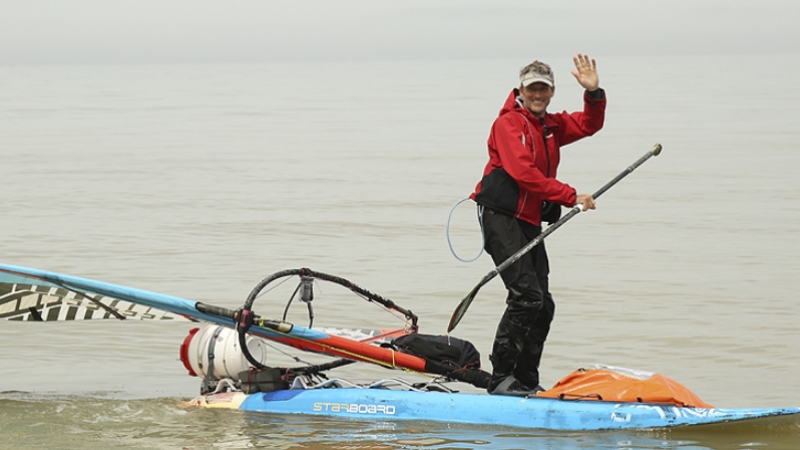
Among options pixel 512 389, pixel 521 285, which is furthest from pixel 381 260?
pixel 521 285

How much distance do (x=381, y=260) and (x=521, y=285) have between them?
298 inches

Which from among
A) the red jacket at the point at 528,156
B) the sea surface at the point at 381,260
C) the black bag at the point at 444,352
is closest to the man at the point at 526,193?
the red jacket at the point at 528,156

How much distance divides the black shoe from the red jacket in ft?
3.45

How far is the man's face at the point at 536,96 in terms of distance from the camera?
22.2 feet

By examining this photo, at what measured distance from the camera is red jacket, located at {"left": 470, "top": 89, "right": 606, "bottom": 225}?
6645 mm

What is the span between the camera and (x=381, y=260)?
14328 mm

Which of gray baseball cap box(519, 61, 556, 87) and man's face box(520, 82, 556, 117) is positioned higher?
gray baseball cap box(519, 61, 556, 87)

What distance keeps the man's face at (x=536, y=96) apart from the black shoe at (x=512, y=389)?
1730 millimetres

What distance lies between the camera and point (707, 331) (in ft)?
34.9

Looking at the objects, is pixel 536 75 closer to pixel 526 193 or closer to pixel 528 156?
pixel 528 156

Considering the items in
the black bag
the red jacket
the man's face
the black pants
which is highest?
the man's face

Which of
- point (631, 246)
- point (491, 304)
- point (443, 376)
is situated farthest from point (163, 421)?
point (631, 246)

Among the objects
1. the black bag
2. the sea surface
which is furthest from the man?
the sea surface

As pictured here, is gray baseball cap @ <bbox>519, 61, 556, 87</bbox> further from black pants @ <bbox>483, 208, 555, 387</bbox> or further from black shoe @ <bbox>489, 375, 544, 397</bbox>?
black shoe @ <bbox>489, 375, 544, 397</bbox>
